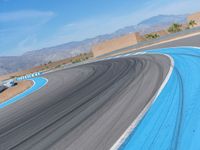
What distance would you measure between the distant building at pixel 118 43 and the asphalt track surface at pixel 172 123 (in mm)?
47754

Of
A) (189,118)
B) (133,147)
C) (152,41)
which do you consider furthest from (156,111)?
(152,41)

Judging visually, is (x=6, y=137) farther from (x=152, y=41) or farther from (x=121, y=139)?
(x=152, y=41)

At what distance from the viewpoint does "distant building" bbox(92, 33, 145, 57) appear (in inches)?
2237

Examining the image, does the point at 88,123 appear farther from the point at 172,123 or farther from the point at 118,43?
the point at 118,43

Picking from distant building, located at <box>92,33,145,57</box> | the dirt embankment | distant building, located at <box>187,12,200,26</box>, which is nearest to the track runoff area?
the dirt embankment

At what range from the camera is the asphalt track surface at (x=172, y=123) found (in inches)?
219

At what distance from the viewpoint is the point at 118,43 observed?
59.3 m

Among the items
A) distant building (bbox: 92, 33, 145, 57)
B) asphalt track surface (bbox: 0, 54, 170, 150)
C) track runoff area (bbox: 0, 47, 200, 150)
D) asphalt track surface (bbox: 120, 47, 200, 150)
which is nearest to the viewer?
asphalt track surface (bbox: 120, 47, 200, 150)

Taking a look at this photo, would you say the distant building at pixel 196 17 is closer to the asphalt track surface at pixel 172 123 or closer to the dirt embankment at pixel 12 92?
the dirt embankment at pixel 12 92

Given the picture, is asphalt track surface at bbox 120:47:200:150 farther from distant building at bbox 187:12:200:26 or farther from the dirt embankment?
distant building at bbox 187:12:200:26

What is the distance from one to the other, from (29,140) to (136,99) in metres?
3.30

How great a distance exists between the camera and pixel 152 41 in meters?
37.2

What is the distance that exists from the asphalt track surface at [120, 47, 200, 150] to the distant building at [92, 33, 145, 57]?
4775 cm

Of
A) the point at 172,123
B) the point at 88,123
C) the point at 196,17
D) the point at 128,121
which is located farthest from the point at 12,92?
the point at 196,17
